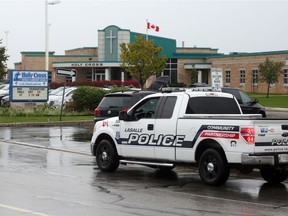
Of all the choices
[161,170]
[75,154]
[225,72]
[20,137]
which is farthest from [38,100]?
[225,72]

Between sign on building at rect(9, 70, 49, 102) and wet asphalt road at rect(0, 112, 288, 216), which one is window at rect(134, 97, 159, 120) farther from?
sign on building at rect(9, 70, 49, 102)

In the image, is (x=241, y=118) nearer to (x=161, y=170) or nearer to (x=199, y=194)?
(x=199, y=194)

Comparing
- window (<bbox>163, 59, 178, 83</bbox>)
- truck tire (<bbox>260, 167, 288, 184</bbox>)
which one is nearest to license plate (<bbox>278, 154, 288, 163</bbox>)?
truck tire (<bbox>260, 167, 288, 184</bbox>)

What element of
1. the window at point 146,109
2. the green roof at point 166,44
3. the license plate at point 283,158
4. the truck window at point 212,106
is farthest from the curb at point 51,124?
the green roof at point 166,44

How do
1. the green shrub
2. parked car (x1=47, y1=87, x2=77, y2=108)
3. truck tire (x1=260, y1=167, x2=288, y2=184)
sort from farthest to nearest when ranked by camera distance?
parked car (x1=47, y1=87, x2=77, y2=108)
the green shrub
truck tire (x1=260, y1=167, x2=288, y2=184)

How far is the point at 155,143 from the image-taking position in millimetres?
12852

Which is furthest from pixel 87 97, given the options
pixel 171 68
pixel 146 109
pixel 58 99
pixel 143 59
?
pixel 171 68

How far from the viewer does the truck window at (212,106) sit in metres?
12.8

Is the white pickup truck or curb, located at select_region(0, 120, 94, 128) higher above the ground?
the white pickup truck

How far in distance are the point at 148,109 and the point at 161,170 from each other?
5.95ft

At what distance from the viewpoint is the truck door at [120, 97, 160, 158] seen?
42.7 feet

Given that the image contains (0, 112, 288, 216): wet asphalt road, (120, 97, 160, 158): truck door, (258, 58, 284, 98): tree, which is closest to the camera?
(0, 112, 288, 216): wet asphalt road

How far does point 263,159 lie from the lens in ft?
36.9

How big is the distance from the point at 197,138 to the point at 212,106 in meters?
1.35
